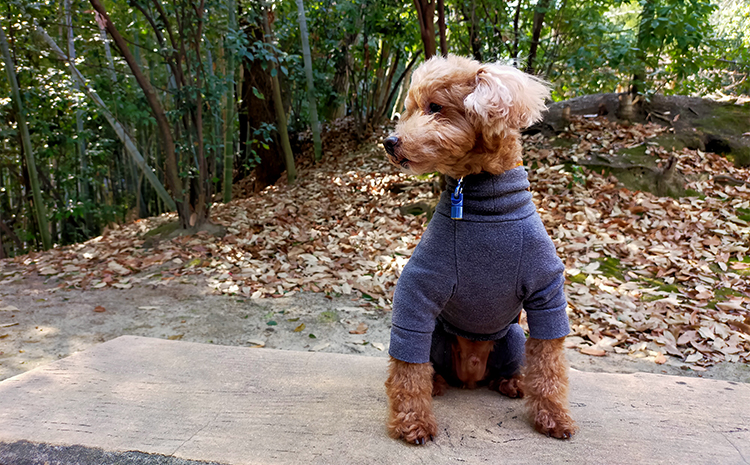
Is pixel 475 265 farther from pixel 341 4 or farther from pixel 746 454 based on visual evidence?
pixel 341 4

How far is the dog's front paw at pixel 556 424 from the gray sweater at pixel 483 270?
296 millimetres

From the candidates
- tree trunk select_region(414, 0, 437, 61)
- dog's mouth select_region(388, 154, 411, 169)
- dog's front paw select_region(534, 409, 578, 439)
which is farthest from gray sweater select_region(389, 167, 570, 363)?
tree trunk select_region(414, 0, 437, 61)

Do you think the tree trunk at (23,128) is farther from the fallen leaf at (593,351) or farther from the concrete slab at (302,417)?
the fallen leaf at (593,351)

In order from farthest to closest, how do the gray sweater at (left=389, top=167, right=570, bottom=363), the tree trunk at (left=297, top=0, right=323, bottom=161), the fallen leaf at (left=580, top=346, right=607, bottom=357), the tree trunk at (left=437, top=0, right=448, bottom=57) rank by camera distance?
the tree trunk at (left=297, top=0, right=323, bottom=161), the tree trunk at (left=437, top=0, right=448, bottom=57), the fallen leaf at (left=580, top=346, right=607, bottom=357), the gray sweater at (left=389, top=167, right=570, bottom=363)

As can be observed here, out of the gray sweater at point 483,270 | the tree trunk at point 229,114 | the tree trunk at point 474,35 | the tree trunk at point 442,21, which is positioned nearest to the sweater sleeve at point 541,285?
the gray sweater at point 483,270

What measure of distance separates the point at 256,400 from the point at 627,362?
91.5 inches

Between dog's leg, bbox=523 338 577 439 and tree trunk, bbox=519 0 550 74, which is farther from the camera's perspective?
tree trunk, bbox=519 0 550 74

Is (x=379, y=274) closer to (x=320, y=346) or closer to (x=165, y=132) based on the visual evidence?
(x=320, y=346)

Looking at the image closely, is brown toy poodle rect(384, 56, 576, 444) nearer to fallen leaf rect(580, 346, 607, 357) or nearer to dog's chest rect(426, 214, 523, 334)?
dog's chest rect(426, 214, 523, 334)

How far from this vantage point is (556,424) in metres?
1.68

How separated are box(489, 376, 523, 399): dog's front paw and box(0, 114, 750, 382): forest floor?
47.0 inches

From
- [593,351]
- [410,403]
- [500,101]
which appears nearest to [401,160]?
[500,101]

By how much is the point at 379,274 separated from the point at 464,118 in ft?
9.30

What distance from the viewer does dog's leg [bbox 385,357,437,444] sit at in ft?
5.44
